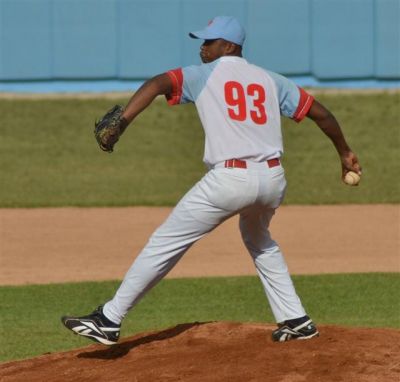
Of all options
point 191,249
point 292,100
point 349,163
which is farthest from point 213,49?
point 191,249

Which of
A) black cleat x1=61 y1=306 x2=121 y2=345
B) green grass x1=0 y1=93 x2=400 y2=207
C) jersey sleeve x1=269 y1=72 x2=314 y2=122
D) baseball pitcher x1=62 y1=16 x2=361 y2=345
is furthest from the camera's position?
green grass x1=0 y1=93 x2=400 y2=207

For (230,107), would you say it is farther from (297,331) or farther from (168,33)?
(168,33)

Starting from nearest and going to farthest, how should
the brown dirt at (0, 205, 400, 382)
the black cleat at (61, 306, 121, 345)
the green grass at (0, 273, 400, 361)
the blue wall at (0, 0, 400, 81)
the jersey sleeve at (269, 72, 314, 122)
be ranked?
the brown dirt at (0, 205, 400, 382) < the black cleat at (61, 306, 121, 345) < the jersey sleeve at (269, 72, 314, 122) < the green grass at (0, 273, 400, 361) < the blue wall at (0, 0, 400, 81)

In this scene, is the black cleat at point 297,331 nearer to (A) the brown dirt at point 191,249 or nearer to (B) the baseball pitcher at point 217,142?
(B) the baseball pitcher at point 217,142

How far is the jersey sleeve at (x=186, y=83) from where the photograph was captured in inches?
261

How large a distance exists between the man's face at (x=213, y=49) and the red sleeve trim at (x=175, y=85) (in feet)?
0.90

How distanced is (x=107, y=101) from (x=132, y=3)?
60.0 inches

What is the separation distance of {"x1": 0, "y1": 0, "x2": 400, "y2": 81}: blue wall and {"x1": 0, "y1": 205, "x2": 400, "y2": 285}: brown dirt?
513 cm

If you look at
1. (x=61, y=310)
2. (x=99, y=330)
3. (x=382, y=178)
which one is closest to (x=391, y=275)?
(x=61, y=310)

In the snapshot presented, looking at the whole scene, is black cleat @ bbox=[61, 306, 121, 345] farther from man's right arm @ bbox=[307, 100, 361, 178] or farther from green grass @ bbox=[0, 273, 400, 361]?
man's right arm @ bbox=[307, 100, 361, 178]

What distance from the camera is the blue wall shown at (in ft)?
62.1

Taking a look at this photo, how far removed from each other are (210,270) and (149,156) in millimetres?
6690

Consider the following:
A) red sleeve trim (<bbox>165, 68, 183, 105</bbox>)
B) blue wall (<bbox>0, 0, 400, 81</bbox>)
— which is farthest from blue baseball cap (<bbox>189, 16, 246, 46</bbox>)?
blue wall (<bbox>0, 0, 400, 81</bbox>)

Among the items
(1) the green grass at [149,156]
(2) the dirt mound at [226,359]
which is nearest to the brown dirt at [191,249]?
(1) the green grass at [149,156]
